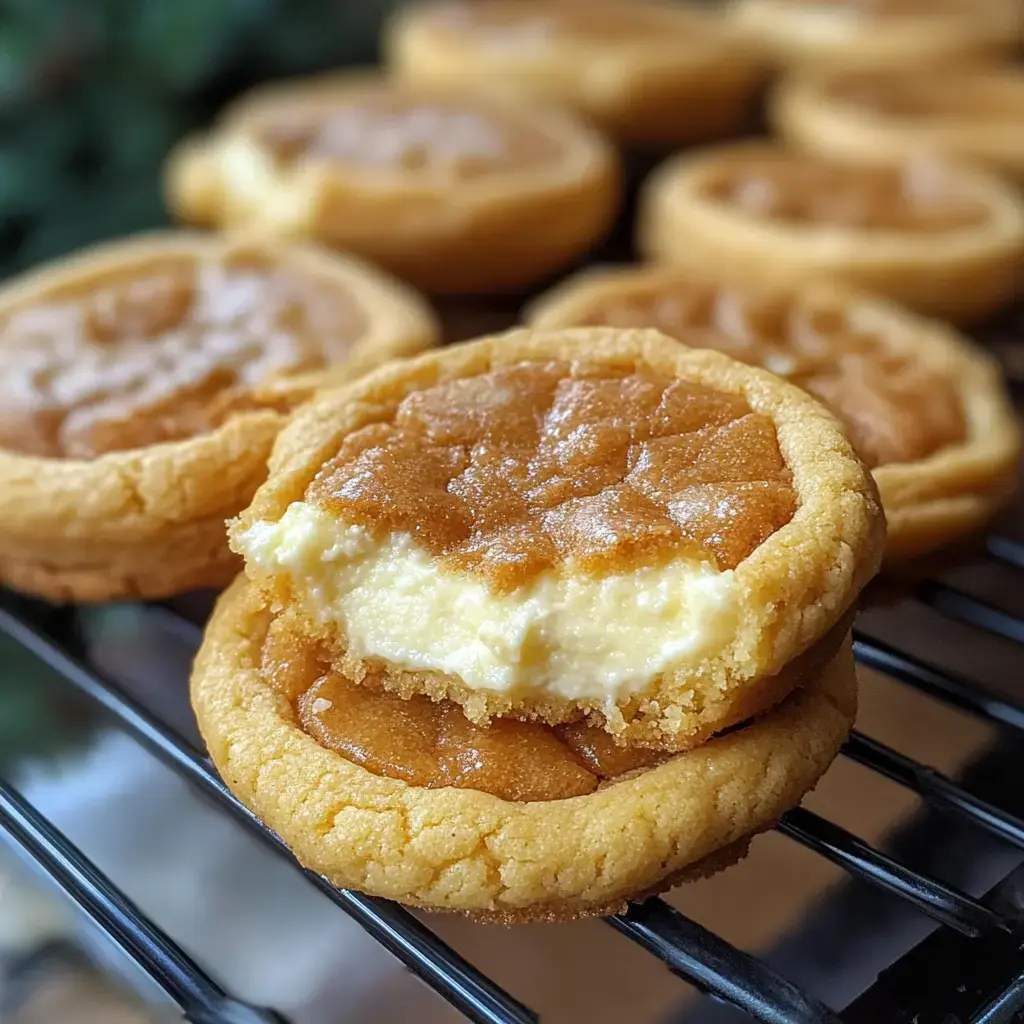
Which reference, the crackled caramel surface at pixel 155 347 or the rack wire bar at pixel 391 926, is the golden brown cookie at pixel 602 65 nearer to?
the crackled caramel surface at pixel 155 347

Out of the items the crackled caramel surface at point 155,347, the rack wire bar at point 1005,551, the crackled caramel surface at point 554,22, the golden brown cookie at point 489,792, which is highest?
the crackled caramel surface at point 554,22

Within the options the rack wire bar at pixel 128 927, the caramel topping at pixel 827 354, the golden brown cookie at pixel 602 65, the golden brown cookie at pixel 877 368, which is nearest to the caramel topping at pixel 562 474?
the golden brown cookie at pixel 877 368

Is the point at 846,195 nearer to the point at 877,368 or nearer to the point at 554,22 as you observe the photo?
the point at 877,368

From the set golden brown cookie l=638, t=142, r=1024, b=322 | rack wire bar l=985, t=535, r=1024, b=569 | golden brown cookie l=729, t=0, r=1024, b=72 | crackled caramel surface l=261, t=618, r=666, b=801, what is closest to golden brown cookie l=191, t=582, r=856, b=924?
crackled caramel surface l=261, t=618, r=666, b=801

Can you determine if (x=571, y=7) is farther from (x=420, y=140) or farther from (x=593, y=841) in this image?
(x=593, y=841)

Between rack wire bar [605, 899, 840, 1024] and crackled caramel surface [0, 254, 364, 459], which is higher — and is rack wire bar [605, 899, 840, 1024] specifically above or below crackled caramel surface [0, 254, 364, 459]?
below

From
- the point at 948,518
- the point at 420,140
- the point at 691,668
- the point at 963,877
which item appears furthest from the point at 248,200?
the point at 963,877

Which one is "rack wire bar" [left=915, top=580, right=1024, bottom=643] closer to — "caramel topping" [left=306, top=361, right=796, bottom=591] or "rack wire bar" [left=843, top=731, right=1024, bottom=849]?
"rack wire bar" [left=843, top=731, right=1024, bottom=849]
